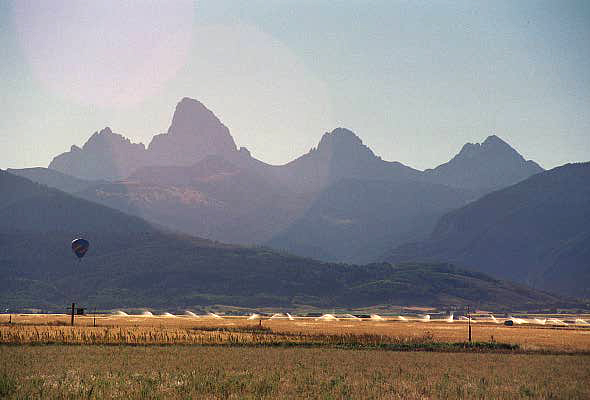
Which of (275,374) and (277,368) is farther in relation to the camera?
(277,368)

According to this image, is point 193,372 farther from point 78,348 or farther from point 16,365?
point 78,348

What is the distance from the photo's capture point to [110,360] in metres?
59.1

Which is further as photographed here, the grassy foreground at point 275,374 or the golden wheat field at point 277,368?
the golden wheat field at point 277,368

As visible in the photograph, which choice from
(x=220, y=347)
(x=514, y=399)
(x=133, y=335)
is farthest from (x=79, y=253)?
(x=514, y=399)

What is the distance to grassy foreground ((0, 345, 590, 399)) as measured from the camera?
42406 mm

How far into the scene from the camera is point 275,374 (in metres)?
51.6

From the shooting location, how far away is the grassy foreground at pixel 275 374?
4241cm

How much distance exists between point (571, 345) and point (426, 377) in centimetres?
4662

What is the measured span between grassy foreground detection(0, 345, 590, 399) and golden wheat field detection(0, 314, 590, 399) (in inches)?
3.0

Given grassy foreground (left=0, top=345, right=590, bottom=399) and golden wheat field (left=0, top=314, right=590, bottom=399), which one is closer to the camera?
grassy foreground (left=0, top=345, right=590, bottom=399)

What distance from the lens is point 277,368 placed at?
5600 centimetres

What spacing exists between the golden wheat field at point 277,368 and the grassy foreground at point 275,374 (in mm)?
77

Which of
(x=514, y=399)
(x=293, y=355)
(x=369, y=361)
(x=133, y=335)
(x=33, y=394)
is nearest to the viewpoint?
(x=33, y=394)

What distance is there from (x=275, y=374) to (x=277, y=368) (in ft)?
14.6
